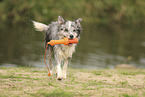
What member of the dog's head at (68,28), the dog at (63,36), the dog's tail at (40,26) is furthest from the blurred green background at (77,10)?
the dog's head at (68,28)

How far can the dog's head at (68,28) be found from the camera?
6721 mm

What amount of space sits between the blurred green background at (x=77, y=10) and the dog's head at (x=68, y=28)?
85.6 ft

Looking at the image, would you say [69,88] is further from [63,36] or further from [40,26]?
[40,26]

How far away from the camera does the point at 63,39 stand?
266 inches

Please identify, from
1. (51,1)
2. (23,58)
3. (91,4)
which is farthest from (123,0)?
(23,58)

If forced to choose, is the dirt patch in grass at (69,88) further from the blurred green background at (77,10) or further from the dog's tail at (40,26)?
the blurred green background at (77,10)

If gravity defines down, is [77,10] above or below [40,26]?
above

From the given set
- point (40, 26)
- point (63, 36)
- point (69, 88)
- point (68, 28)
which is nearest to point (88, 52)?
point (40, 26)

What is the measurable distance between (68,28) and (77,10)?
1374 inches

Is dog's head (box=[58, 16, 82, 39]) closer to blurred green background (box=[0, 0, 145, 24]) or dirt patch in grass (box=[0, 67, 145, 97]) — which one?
dirt patch in grass (box=[0, 67, 145, 97])

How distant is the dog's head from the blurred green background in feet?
85.6

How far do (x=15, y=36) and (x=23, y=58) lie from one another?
27.6 ft

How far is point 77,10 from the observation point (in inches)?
1620

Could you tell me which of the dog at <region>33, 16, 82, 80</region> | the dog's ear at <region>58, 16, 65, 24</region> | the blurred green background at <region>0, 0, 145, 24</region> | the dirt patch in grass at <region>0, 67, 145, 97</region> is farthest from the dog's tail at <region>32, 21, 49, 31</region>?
the blurred green background at <region>0, 0, 145, 24</region>
